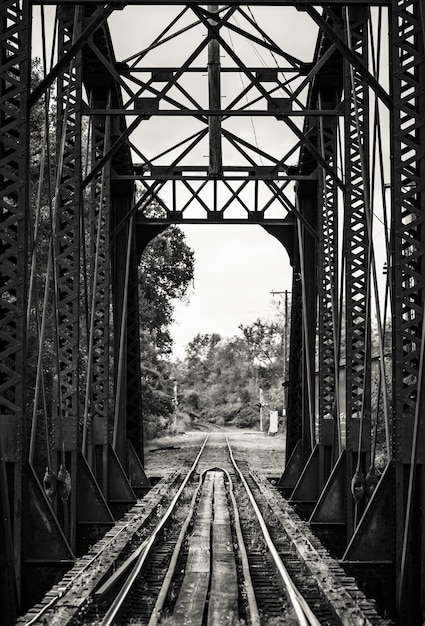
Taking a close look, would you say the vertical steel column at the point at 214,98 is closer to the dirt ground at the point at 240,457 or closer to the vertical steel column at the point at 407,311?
the vertical steel column at the point at 407,311

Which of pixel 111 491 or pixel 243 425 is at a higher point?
pixel 111 491

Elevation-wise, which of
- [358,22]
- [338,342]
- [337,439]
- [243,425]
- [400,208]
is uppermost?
[358,22]

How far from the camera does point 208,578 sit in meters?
8.33

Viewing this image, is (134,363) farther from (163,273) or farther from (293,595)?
(163,273)

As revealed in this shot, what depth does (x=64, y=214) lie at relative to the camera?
40.2ft

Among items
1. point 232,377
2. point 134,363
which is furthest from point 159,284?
point 232,377

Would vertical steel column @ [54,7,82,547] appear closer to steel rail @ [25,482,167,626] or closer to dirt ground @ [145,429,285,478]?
steel rail @ [25,482,167,626]

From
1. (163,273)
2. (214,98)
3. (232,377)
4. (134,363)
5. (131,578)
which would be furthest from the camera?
(232,377)

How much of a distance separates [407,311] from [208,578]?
10.3 ft

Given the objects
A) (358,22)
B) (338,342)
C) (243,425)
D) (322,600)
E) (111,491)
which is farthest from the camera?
(243,425)

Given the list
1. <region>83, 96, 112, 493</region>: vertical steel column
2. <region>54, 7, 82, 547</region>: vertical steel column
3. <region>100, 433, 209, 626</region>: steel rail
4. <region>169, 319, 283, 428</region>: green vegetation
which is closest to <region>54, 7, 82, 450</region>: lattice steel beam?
<region>54, 7, 82, 547</region>: vertical steel column

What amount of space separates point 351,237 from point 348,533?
4032mm

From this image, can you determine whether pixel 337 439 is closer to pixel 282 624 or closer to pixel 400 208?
pixel 400 208

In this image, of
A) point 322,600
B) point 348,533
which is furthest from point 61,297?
point 322,600
